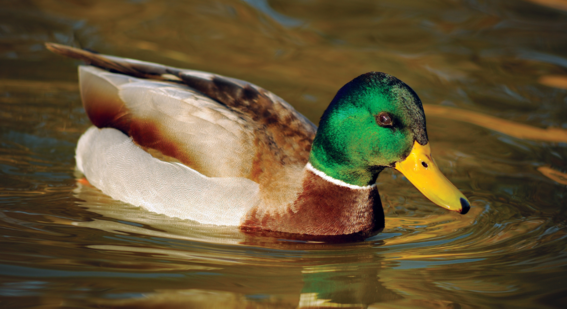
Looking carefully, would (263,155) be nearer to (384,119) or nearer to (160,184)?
(160,184)

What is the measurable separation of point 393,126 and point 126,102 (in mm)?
2445

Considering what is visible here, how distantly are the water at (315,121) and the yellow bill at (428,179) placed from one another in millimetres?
418

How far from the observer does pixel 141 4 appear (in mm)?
10695

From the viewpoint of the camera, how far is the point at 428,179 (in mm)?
4852

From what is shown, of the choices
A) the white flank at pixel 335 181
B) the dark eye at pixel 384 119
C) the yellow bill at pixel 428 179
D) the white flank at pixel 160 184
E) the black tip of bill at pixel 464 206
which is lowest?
the white flank at pixel 160 184

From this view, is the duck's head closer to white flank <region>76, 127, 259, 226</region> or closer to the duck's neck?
the duck's neck

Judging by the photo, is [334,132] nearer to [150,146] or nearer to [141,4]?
[150,146]

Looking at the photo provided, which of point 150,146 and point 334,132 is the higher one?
point 334,132

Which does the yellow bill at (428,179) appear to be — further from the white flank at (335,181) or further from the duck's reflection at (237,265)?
the duck's reflection at (237,265)

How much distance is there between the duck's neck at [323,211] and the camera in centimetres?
518

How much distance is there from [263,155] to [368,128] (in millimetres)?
890

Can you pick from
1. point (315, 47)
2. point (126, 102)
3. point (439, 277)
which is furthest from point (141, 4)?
point (439, 277)

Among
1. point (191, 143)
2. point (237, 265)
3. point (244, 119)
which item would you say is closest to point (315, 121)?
point (244, 119)

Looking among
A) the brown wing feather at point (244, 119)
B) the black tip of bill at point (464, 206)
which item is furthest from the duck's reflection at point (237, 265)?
the black tip of bill at point (464, 206)
